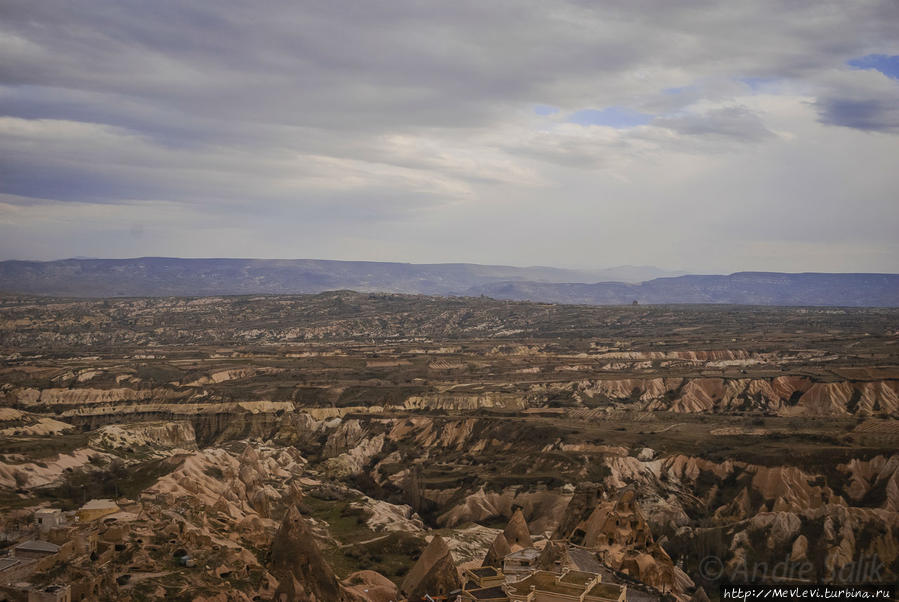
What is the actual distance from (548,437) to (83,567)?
185 ft

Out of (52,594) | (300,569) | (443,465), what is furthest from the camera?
(443,465)

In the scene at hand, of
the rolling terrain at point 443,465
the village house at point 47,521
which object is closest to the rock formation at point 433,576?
the rolling terrain at point 443,465

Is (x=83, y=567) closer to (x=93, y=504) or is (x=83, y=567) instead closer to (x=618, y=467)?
(x=93, y=504)

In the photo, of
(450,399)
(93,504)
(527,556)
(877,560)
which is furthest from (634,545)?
(450,399)

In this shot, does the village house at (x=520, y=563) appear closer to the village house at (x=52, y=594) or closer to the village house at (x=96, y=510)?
the village house at (x=52, y=594)

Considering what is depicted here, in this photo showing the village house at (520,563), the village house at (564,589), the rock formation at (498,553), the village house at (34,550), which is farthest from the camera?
the rock formation at (498,553)

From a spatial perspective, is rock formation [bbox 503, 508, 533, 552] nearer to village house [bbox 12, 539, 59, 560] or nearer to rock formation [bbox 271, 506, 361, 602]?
rock formation [bbox 271, 506, 361, 602]

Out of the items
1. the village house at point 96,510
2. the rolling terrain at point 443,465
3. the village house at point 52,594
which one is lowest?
the rolling terrain at point 443,465

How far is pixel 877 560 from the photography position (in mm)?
50688

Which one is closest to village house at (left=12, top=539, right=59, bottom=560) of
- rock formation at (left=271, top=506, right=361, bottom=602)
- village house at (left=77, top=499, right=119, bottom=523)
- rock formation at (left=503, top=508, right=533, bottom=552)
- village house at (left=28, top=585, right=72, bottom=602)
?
village house at (left=77, top=499, right=119, bottom=523)

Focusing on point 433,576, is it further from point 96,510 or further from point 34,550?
point 96,510

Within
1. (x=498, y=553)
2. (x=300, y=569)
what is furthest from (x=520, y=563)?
(x=300, y=569)

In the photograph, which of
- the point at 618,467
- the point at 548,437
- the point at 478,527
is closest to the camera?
the point at 478,527

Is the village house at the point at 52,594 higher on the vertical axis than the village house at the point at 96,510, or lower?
higher
